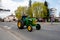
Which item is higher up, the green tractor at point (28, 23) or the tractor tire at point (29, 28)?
the green tractor at point (28, 23)

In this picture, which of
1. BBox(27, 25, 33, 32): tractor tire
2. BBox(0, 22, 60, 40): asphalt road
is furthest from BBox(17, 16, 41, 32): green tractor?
BBox(0, 22, 60, 40): asphalt road

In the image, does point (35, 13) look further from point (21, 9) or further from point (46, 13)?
point (21, 9)

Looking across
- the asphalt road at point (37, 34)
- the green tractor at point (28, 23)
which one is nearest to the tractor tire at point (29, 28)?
the green tractor at point (28, 23)

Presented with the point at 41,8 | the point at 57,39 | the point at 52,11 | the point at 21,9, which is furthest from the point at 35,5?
the point at 57,39

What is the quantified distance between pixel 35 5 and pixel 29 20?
96.0 metres

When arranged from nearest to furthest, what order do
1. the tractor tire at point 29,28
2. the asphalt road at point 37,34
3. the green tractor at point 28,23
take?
1. the asphalt road at point 37,34
2. the tractor tire at point 29,28
3. the green tractor at point 28,23

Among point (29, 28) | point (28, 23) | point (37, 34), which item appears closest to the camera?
point (37, 34)

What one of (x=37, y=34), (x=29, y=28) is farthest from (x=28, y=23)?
(x=37, y=34)

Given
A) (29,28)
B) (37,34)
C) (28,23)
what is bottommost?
(37,34)

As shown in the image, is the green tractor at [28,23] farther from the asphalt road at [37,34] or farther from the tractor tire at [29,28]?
the asphalt road at [37,34]

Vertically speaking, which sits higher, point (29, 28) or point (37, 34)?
point (29, 28)

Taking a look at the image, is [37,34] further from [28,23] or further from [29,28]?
[28,23]

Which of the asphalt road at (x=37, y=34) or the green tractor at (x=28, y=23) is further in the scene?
the green tractor at (x=28, y=23)

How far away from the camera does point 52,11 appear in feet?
160
